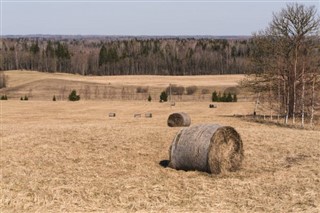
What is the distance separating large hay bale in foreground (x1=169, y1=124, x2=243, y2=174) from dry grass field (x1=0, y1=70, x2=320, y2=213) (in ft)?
0.95

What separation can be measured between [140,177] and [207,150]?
2.11 metres

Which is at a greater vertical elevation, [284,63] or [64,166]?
[284,63]

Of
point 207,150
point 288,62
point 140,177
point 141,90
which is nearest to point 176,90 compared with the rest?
point 141,90

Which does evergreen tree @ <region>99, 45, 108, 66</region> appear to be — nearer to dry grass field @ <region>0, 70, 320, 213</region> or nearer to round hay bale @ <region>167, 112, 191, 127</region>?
round hay bale @ <region>167, 112, 191, 127</region>

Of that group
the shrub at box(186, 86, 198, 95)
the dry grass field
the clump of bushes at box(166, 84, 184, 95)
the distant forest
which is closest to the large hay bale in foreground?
the dry grass field

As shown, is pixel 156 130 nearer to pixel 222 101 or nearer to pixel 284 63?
pixel 284 63

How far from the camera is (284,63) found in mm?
36031

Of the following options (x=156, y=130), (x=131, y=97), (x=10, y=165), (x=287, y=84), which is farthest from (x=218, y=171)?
(x=131, y=97)

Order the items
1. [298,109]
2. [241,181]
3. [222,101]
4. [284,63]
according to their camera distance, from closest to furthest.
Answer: [241,181], [284,63], [298,109], [222,101]

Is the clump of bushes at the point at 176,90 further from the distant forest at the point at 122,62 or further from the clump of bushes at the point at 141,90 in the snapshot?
the distant forest at the point at 122,62

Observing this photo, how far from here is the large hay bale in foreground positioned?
15234 mm

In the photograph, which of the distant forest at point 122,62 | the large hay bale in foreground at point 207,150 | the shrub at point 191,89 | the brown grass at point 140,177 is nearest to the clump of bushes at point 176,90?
the shrub at point 191,89

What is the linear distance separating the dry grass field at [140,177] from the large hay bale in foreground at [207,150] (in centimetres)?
29

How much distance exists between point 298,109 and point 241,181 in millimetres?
25580
